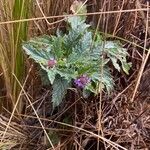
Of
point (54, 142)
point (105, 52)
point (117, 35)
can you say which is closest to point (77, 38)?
point (105, 52)

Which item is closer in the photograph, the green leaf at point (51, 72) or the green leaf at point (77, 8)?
the green leaf at point (51, 72)

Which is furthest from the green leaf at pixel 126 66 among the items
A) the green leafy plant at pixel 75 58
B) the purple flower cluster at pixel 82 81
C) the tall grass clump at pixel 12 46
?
the tall grass clump at pixel 12 46

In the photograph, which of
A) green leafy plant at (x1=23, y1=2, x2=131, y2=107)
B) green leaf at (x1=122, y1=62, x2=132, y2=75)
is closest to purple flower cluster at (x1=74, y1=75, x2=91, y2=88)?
green leafy plant at (x1=23, y1=2, x2=131, y2=107)

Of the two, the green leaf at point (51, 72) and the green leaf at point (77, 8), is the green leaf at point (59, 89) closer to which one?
the green leaf at point (51, 72)

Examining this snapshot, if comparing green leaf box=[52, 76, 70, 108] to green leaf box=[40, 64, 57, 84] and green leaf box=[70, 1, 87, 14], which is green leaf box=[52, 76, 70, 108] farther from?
green leaf box=[70, 1, 87, 14]

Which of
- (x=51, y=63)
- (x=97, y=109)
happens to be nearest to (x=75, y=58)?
(x=51, y=63)

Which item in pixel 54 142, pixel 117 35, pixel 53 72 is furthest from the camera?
pixel 117 35

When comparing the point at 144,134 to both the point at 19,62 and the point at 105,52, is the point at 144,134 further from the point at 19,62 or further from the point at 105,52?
the point at 19,62
